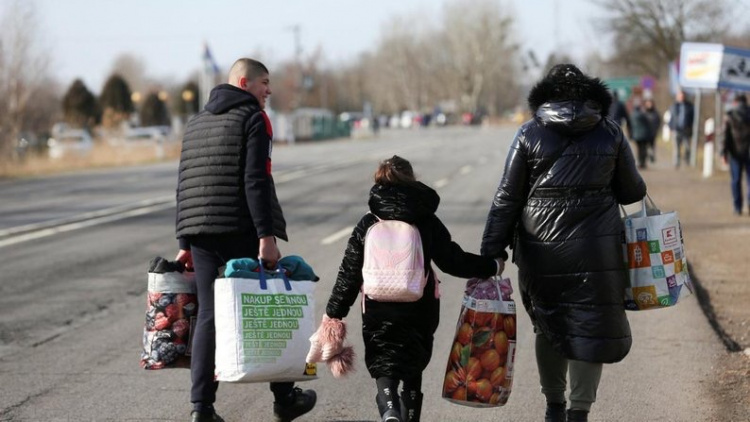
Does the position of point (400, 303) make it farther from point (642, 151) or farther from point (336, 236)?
point (642, 151)

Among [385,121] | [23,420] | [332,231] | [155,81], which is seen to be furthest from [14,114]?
[155,81]

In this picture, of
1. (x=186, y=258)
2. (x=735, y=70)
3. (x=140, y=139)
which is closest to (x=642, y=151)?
(x=735, y=70)

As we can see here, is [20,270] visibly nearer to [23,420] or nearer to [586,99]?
[23,420]

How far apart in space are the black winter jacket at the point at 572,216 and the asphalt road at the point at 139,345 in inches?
50.2

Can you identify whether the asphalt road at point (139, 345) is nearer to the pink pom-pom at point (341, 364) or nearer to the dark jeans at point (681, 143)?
the pink pom-pom at point (341, 364)

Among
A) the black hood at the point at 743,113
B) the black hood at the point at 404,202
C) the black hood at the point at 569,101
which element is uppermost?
the black hood at the point at 569,101

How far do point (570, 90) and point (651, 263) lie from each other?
2.82ft

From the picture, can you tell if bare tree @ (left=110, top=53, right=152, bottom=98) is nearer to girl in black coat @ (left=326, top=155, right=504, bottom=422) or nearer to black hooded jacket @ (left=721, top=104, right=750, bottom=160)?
black hooded jacket @ (left=721, top=104, right=750, bottom=160)

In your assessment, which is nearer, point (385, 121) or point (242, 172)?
point (242, 172)

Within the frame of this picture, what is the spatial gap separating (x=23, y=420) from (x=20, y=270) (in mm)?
7072

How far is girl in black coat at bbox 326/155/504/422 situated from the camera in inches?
205

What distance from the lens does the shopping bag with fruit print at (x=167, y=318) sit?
5707 millimetres

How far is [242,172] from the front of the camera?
18.3ft

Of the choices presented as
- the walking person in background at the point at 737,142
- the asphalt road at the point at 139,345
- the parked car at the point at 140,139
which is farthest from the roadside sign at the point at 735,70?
the parked car at the point at 140,139
